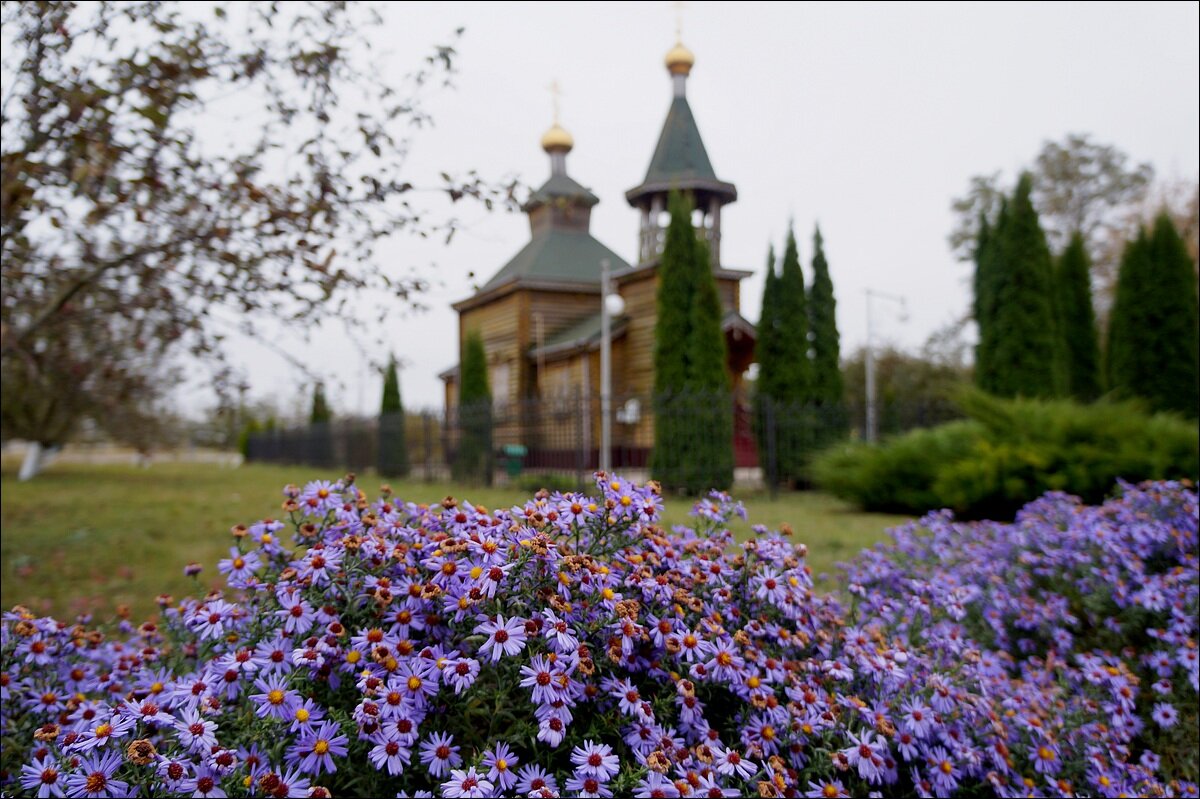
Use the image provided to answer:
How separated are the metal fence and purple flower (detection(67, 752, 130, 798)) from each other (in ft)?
32.7

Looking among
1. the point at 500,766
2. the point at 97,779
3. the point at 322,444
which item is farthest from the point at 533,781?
the point at 322,444

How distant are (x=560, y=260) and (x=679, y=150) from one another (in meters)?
4.67

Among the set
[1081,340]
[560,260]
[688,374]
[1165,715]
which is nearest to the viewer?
[1165,715]

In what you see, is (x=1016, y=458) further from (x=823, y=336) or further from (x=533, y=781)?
(x=533, y=781)

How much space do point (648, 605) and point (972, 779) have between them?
1.11m

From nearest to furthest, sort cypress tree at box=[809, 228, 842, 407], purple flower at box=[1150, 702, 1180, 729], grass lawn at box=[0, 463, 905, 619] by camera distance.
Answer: purple flower at box=[1150, 702, 1180, 729], grass lawn at box=[0, 463, 905, 619], cypress tree at box=[809, 228, 842, 407]

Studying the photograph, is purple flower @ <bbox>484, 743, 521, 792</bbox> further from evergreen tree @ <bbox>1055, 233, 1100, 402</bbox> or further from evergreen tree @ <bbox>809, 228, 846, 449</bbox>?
evergreen tree @ <bbox>1055, 233, 1100, 402</bbox>

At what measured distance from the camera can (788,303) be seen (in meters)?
15.0

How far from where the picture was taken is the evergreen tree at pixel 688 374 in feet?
39.5

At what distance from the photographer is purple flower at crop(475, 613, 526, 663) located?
151 centimetres

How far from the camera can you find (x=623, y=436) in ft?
61.0

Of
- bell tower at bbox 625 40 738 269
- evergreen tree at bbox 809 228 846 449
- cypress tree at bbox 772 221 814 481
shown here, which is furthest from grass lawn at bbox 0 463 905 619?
bell tower at bbox 625 40 738 269

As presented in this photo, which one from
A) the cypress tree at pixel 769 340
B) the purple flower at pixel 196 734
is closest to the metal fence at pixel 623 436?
the cypress tree at pixel 769 340

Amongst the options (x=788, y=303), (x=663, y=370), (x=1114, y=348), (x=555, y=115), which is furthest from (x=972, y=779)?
(x=555, y=115)
